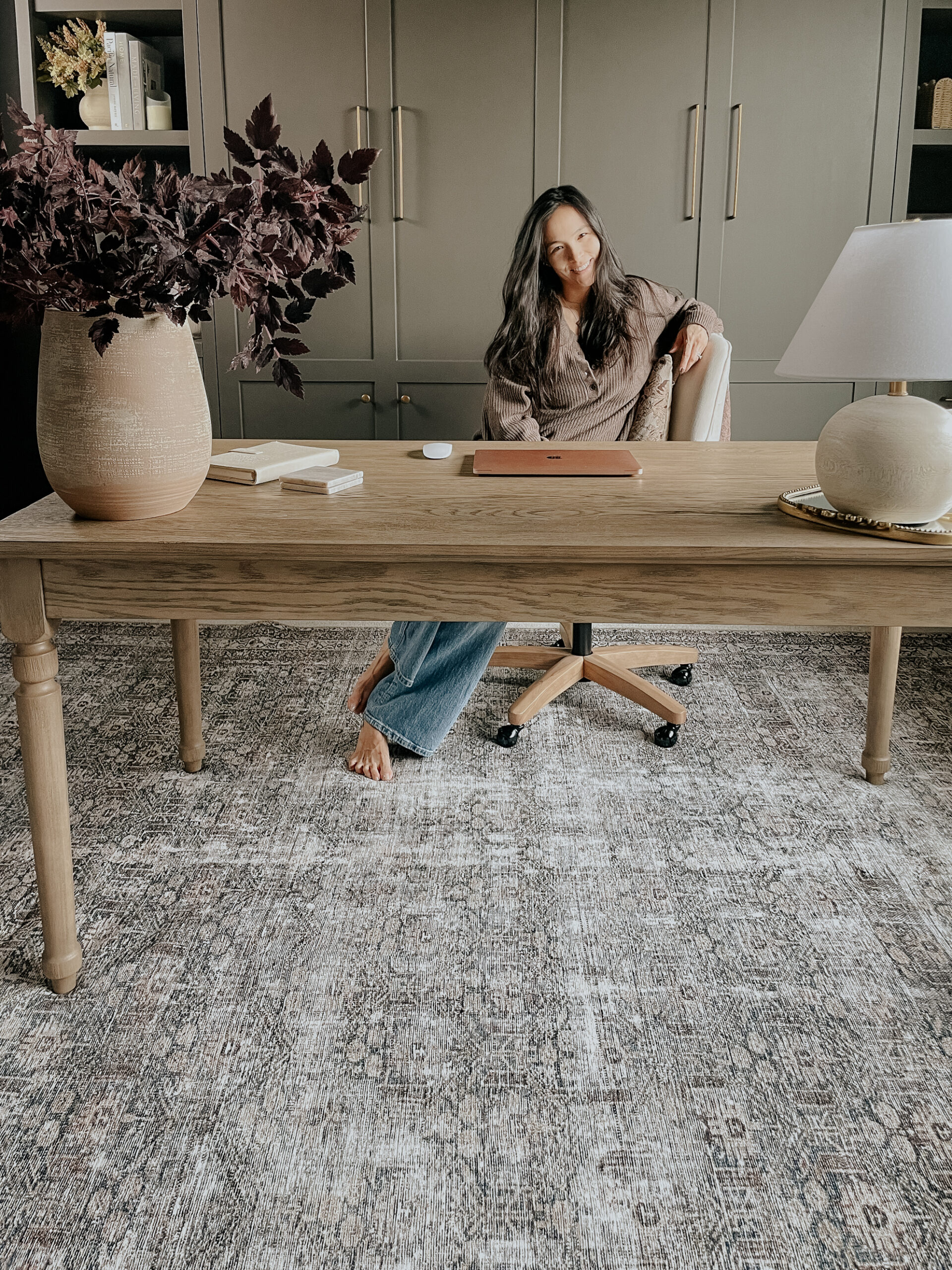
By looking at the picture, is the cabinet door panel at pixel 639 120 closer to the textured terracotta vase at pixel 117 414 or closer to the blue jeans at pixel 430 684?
the blue jeans at pixel 430 684

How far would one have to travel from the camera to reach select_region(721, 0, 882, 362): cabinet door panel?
3.11m

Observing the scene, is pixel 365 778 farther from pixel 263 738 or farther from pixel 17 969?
pixel 17 969

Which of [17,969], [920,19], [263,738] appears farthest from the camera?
[920,19]

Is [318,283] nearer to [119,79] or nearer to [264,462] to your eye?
[264,462]

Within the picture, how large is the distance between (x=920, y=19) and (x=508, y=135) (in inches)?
49.3

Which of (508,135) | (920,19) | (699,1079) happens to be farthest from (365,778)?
(920,19)

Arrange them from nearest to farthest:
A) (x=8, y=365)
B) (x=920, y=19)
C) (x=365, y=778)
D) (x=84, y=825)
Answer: (x=84, y=825)
(x=365, y=778)
(x=920, y=19)
(x=8, y=365)

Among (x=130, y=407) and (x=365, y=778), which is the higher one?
(x=130, y=407)

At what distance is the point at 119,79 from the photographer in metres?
3.19

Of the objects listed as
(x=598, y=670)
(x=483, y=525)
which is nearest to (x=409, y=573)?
(x=483, y=525)

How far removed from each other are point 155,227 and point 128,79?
2.40m

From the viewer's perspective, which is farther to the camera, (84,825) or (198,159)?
(198,159)

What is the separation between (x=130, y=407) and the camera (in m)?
1.40

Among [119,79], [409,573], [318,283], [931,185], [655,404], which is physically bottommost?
[409,573]
